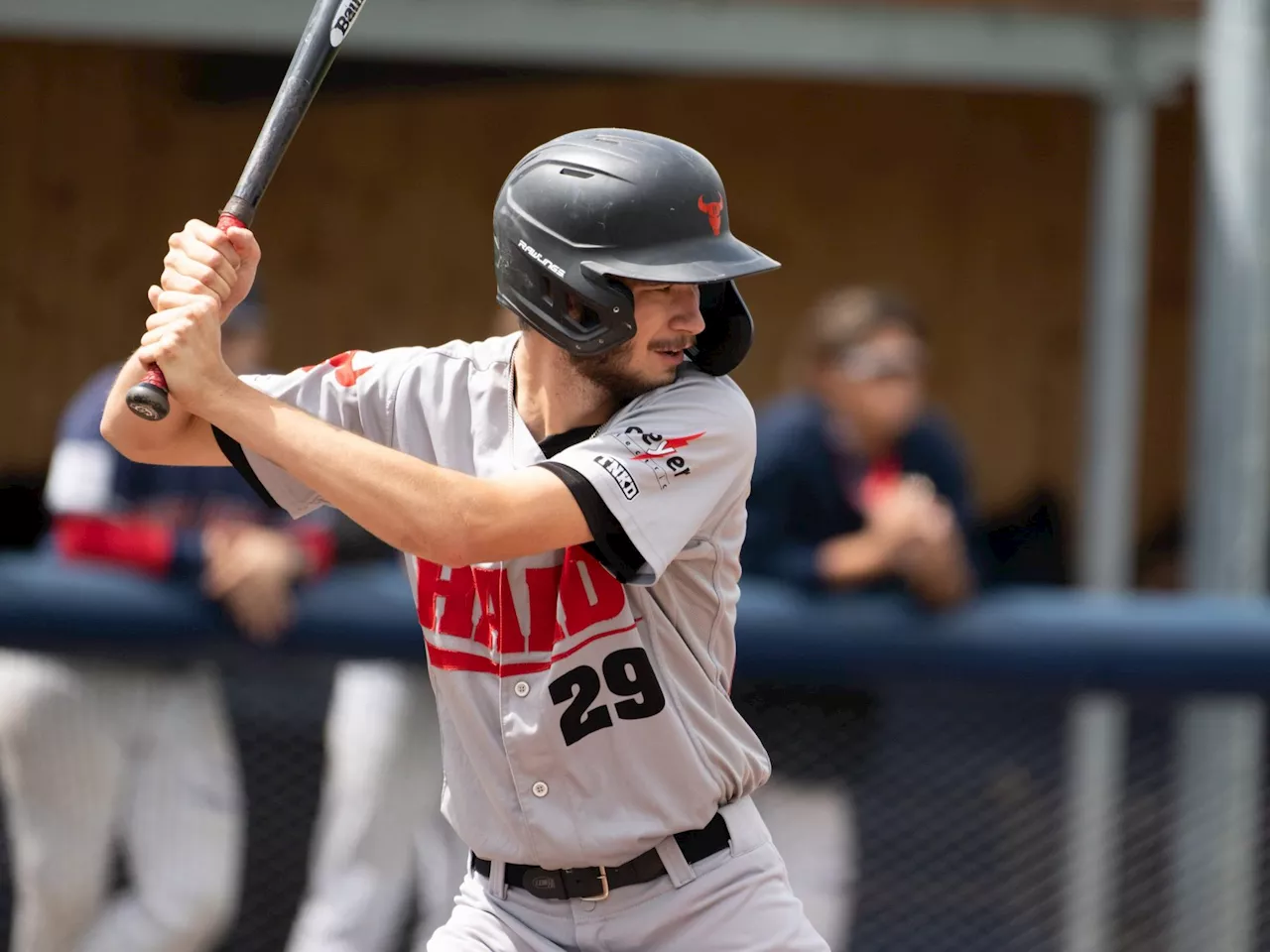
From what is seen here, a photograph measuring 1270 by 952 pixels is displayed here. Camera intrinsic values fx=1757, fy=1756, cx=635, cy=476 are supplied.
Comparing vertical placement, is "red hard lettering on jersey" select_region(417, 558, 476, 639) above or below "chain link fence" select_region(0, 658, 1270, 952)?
above

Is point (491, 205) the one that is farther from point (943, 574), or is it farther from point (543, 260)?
point (543, 260)

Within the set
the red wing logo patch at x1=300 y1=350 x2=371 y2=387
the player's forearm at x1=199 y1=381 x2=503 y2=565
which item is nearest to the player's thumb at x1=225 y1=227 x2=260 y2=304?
the red wing logo patch at x1=300 y1=350 x2=371 y2=387

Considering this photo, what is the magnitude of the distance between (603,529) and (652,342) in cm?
30

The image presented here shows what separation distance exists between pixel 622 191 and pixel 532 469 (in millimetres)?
393

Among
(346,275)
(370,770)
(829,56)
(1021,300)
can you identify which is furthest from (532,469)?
(1021,300)

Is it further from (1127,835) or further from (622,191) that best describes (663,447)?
(1127,835)

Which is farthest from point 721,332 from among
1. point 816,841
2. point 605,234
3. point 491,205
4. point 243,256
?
point 491,205

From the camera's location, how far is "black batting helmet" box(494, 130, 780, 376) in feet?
7.54

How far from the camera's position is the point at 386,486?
2.17m

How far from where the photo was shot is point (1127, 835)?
157 inches

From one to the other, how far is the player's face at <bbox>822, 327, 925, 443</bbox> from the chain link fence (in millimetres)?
601

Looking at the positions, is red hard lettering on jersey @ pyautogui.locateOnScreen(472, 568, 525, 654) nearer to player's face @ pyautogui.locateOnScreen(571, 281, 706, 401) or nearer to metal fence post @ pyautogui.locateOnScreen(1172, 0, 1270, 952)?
player's face @ pyautogui.locateOnScreen(571, 281, 706, 401)

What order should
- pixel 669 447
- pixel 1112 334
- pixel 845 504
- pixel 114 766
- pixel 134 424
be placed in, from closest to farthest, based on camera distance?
pixel 669 447 < pixel 134 424 < pixel 114 766 < pixel 845 504 < pixel 1112 334

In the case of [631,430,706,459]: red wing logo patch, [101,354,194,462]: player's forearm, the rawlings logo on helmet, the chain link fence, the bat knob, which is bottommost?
the chain link fence
